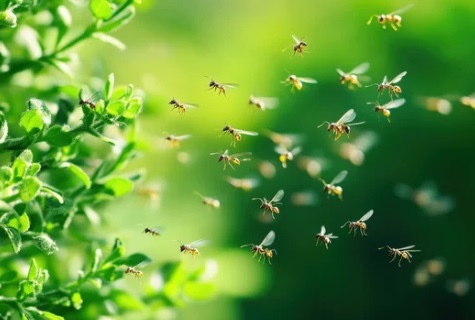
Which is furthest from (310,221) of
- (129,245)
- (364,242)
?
(129,245)

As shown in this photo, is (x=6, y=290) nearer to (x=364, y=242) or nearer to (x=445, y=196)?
(x=364, y=242)

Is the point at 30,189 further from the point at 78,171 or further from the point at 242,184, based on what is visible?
the point at 242,184

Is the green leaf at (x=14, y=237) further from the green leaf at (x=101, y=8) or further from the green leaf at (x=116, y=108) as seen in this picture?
the green leaf at (x=101, y=8)

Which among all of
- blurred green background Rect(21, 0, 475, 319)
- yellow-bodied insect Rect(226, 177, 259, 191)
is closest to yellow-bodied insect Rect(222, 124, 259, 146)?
yellow-bodied insect Rect(226, 177, 259, 191)

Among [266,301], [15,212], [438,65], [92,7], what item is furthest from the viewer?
[438,65]

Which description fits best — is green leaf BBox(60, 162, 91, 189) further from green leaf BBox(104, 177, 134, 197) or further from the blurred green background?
the blurred green background

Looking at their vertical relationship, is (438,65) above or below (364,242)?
above

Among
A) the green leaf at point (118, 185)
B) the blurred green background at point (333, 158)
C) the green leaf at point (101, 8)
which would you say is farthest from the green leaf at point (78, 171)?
the blurred green background at point (333, 158)
